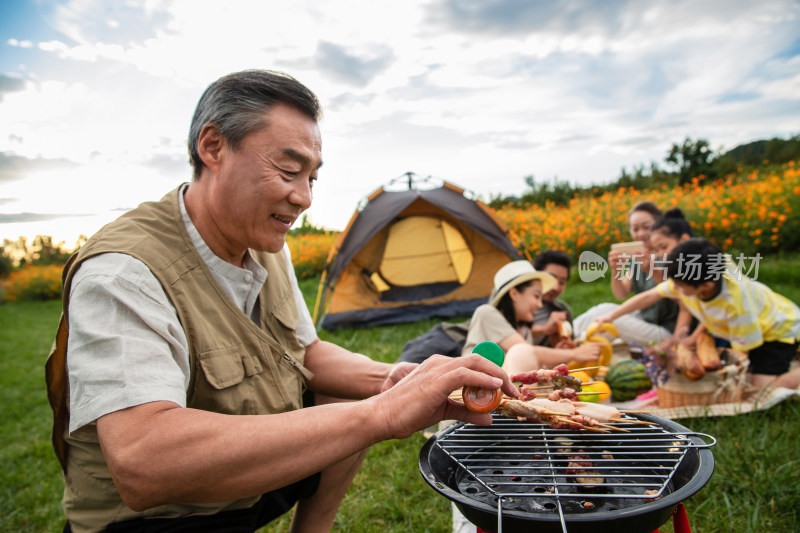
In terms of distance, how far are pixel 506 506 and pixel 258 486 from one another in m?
0.68

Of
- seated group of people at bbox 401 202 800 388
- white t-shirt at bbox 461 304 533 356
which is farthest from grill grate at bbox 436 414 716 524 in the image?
white t-shirt at bbox 461 304 533 356

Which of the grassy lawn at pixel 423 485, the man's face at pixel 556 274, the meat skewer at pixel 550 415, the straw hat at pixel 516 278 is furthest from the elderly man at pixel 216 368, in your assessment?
the man's face at pixel 556 274

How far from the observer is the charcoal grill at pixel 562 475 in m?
1.18

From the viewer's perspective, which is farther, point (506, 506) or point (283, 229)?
point (283, 229)

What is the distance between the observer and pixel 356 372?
7.16ft

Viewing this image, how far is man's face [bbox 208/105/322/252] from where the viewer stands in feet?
5.42

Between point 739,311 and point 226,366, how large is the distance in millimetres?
3497

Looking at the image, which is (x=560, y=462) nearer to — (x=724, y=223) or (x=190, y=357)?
(x=190, y=357)

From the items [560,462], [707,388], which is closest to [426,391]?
[560,462]

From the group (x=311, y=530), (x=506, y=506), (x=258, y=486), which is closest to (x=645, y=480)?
(x=506, y=506)

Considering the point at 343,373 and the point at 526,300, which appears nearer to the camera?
the point at 343,373

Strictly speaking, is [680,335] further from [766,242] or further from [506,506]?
[766,242]

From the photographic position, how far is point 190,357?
61.1 inches

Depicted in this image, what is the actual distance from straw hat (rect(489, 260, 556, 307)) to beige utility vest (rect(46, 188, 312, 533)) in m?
2.27
